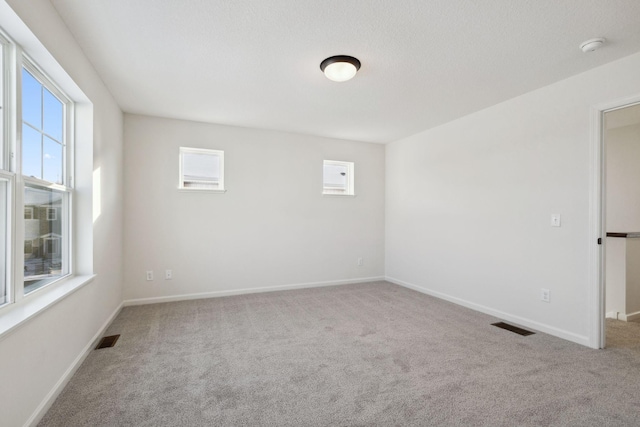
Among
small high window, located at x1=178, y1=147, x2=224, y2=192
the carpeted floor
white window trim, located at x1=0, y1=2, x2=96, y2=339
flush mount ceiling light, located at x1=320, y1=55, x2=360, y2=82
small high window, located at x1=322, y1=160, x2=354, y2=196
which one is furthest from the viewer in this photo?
small high window, located at x1=322, y1=160, x2=354, y2=196

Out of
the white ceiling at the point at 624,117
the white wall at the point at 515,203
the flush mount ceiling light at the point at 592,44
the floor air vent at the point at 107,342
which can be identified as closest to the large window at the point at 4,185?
the floor air vent at the point at 107,342

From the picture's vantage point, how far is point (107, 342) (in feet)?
9.22

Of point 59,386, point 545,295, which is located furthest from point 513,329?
point 59,386

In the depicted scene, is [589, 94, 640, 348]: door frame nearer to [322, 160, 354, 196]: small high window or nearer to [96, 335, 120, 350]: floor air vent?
[322, 160, 354, 196]: small high window

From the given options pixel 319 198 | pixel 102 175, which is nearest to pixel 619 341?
pixel 319 198

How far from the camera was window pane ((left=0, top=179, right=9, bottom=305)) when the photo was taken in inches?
66.3

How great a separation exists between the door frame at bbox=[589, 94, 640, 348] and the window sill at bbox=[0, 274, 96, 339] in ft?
13.5

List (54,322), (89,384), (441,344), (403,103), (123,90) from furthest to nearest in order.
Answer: (403,103)
(123,90)
(441,344)
(89,384)
(54,322)

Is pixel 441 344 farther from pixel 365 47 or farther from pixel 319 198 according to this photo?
pixel 319 198

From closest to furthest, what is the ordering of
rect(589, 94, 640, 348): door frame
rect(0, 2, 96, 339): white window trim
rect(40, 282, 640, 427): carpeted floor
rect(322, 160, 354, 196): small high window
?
rect(0, 2, 96, 339): white window trim
rect(40, 282, 640, 427): carpeted floor
rect(589, 94, 640, 348): door frame
rect(322, 160, 354, 196): small high window

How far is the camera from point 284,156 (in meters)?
4.85

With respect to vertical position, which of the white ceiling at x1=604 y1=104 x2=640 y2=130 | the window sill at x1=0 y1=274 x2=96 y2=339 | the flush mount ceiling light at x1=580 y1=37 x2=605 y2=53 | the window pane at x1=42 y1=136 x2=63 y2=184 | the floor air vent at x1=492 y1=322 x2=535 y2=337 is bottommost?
the floor air vent at x1=492 y1=322 x2=535 y2=337

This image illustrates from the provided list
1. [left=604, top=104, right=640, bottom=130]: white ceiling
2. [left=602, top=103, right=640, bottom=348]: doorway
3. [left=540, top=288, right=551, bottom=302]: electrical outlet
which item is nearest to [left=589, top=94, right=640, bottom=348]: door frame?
[left=602, top=103, right=640, bottom=348]: doorway

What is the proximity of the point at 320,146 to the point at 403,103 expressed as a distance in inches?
71.1
